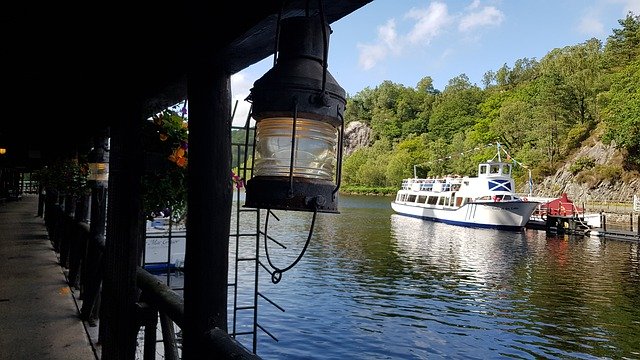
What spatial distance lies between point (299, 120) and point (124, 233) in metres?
2.33

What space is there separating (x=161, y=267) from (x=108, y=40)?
1374 centimetres

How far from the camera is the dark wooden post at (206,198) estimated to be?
6.92ft

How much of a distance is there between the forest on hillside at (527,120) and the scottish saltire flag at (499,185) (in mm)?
3525

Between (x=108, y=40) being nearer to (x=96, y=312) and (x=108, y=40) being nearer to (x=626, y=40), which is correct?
(x=96, y=312)

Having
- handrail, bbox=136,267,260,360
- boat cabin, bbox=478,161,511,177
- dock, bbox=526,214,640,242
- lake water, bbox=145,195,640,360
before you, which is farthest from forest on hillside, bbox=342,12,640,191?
handrail, bbox=136,267,260,360

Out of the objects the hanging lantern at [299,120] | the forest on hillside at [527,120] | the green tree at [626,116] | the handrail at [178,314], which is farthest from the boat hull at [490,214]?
the hanging lantern at [299,120]

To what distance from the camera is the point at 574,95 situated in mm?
65500

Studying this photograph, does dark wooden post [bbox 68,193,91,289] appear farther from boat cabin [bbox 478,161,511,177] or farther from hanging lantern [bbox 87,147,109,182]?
boat cabin [bbox 478,161,511,177]

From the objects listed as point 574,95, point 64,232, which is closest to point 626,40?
point 574,95

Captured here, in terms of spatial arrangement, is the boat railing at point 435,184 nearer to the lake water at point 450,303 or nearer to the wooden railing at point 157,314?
the lake water at point 450,303

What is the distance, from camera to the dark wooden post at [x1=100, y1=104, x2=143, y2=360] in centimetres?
336

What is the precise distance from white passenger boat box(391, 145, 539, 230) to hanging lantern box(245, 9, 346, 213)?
126ft

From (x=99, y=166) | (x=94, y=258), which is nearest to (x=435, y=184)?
(x=99, y=166)

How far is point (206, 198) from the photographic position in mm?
2104
